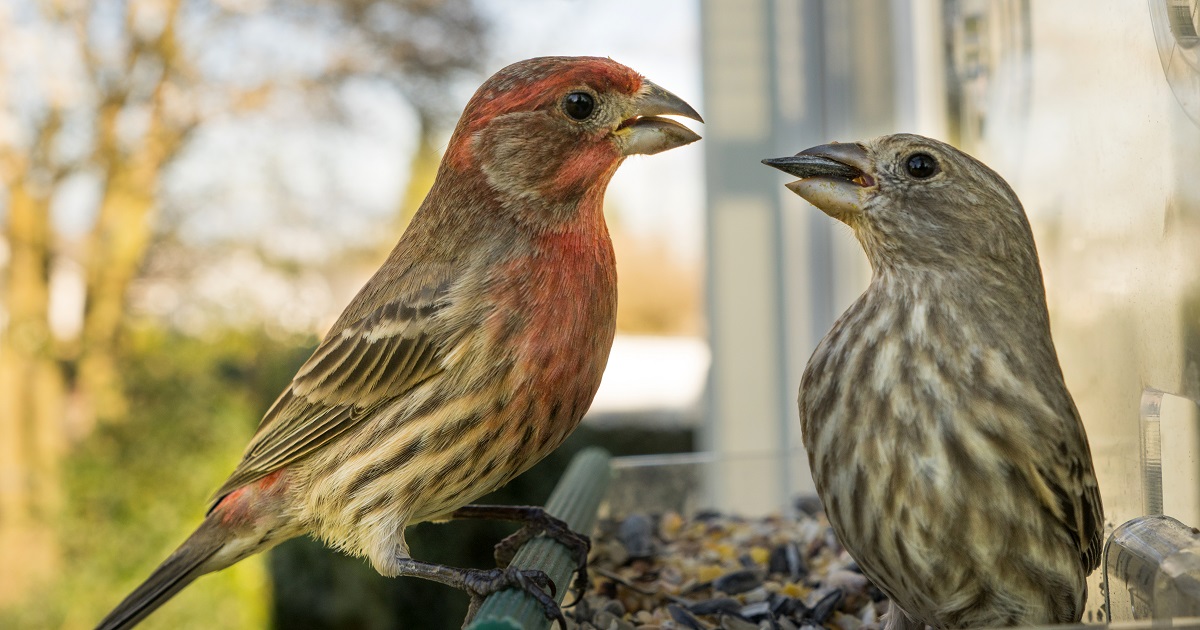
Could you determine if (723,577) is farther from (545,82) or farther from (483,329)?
(545,82)

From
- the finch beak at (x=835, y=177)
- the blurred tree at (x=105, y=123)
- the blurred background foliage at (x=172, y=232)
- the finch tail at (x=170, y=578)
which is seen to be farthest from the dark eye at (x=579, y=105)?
the blurred tree at (x=105, y=123)

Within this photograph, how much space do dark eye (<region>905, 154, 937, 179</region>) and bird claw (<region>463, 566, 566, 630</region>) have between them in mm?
983

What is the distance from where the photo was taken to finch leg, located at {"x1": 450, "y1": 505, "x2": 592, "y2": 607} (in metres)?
2.17

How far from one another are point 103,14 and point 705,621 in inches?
349

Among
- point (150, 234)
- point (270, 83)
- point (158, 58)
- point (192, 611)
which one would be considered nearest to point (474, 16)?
point (270, 83)

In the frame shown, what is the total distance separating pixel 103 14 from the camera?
354 inches

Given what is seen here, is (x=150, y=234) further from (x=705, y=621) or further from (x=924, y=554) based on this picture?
(x=924, y=554)

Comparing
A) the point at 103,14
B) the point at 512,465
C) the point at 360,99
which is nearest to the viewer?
the point at 512,465

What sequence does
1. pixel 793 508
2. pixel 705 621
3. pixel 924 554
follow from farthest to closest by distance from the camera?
1. pixel 793 508
2. pixel 705 621
3. pixel 924 554

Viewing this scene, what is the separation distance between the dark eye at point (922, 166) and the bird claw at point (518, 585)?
98 centimetres

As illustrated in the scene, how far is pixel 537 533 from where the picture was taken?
2.26 m

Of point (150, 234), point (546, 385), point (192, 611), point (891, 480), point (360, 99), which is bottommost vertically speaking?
point (192, 611)

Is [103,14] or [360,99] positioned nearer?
[103,14]

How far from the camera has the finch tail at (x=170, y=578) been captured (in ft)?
7.15
